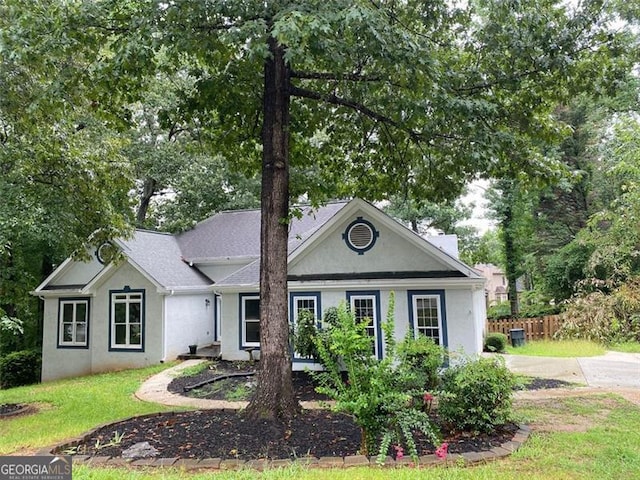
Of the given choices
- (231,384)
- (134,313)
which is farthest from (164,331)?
(231,384)

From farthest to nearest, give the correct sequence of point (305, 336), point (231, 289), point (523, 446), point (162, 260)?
point (162, 260) < point (231, 289) < point (305, 336) < point (523, 446)

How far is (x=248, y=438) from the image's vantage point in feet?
19.6

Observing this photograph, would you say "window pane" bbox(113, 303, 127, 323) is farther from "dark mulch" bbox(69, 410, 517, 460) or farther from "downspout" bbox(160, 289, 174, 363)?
"dark mulch" bbox(69, 410, 517, 460)

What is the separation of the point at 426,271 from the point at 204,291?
923 cm

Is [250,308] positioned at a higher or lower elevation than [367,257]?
lower

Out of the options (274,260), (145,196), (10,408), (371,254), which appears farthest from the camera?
(145,196)

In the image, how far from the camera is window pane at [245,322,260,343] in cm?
1463

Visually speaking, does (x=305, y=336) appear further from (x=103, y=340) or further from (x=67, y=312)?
(x=67, y=312)

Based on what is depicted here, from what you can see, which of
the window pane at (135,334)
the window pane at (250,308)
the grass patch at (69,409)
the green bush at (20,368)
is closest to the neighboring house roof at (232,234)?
the window pane at (250,308)

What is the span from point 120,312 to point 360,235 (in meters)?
9.50

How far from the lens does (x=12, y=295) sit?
12867 mm

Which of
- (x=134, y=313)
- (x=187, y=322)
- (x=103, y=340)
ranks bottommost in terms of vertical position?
(x=103, y=340)

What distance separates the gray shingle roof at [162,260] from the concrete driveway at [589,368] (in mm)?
11584

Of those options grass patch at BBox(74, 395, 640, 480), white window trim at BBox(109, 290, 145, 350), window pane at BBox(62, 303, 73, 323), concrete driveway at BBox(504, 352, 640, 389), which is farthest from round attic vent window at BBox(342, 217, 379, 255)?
window pane at BBox(62, 303, 73, 323)
